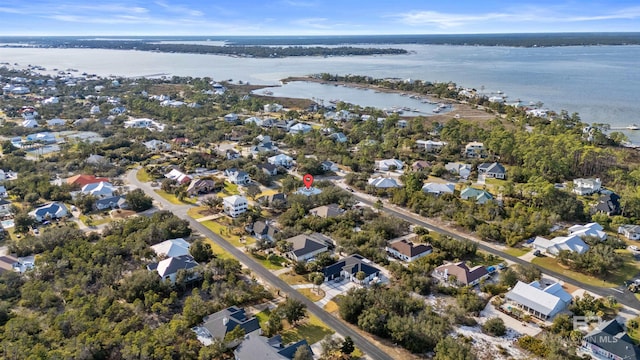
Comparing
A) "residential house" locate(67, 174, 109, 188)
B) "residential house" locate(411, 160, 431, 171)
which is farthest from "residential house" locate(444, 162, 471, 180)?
"residential house" locate(67, 174, 109, 188)

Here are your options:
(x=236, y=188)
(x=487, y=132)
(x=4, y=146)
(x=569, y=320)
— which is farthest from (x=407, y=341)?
(x=4, y=146)

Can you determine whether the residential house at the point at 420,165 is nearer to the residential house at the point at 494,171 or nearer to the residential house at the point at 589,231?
the residential house at the point at 494,171

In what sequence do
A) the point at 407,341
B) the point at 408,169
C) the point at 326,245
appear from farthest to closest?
1. the point at 408,169
2. the point at 326,245
3. the point at 407,341

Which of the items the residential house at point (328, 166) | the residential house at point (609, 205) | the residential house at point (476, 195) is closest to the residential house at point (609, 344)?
the residential house at point (476, 195)

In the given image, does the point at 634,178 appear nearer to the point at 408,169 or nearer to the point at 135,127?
the point at 408,169

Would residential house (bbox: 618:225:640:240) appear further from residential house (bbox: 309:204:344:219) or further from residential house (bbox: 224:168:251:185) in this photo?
residential house (bbox: 224:168:251:185)

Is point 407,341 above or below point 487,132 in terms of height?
below
